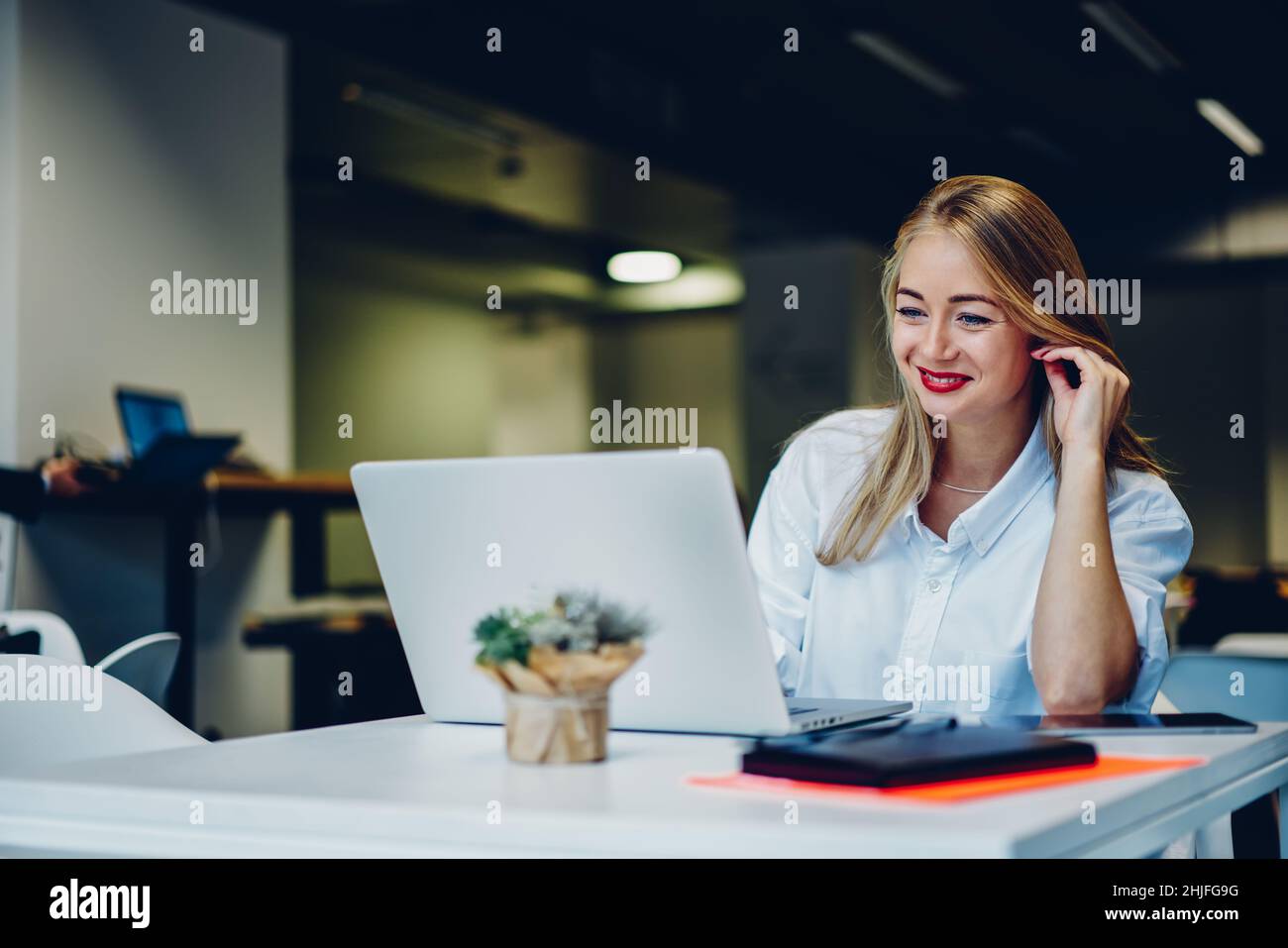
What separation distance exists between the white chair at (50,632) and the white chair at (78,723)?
0.94 m

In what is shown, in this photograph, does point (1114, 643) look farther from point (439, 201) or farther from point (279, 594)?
point (439, 201)

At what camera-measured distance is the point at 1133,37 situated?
6.35 m

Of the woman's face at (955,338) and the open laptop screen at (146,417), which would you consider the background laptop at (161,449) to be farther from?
the woman's face at (955,338)

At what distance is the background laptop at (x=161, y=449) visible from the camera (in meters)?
4.25

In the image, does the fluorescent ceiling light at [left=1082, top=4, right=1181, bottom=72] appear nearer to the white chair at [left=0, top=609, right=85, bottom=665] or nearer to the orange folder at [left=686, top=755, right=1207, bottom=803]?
the white chair at [left=0, top=609, right=85, bottom=665]

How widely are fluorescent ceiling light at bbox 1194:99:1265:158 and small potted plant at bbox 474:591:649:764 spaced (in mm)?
6990

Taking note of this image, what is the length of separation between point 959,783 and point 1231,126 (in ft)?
25.3

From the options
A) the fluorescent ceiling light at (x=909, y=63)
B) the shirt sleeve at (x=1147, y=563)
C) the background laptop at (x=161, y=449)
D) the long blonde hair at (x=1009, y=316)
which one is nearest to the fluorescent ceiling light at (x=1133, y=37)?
the fluorescent ceiling light at (x=909, y=63)

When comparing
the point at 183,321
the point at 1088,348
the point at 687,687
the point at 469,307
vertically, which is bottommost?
the point at 687,687

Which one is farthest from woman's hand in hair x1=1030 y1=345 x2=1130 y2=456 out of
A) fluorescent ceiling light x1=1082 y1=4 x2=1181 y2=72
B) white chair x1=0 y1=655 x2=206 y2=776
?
fluorescent ceiling light x1=1082 y1=4 x2=1181 y2=72

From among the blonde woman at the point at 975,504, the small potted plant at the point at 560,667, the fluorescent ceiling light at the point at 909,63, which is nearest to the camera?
the small potted plant at the point at 560,667
